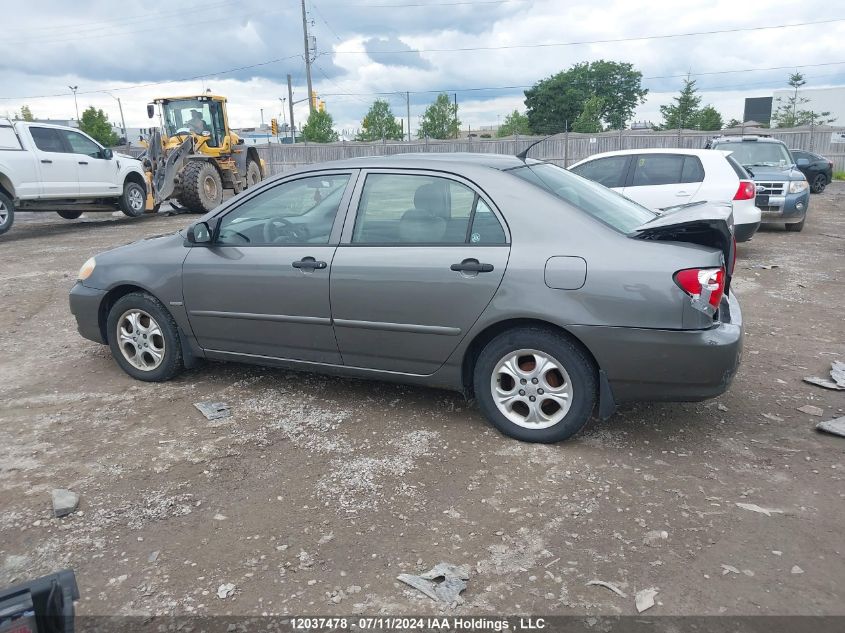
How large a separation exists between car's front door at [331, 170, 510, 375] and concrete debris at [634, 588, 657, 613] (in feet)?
5.49

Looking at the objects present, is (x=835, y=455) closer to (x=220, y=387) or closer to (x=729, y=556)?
(x=729, y=556)

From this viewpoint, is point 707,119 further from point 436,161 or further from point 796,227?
point 436,161

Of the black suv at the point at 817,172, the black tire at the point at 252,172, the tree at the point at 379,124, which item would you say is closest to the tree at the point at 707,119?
the tree at the point at 379,124

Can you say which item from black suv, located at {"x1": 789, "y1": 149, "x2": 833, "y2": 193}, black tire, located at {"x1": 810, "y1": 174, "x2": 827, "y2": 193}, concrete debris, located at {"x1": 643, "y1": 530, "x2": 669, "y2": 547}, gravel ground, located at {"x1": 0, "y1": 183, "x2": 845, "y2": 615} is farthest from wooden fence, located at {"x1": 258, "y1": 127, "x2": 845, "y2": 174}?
concrete debris, located at {"x1": 643, "y1": 530, "x2": 669, "y2": 547}

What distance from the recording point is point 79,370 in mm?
5336

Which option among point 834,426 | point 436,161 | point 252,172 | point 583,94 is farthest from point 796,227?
point 583,94

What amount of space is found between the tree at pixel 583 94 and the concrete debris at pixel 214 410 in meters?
72.9

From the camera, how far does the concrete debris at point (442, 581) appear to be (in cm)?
258

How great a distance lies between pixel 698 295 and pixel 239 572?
255cm

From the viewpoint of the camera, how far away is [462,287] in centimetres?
373

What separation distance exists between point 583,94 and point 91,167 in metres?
68.4

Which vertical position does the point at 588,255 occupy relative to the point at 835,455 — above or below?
above

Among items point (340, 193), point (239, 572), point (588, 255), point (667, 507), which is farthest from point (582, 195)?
point (239, 572)

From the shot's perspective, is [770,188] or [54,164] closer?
[770,188]
